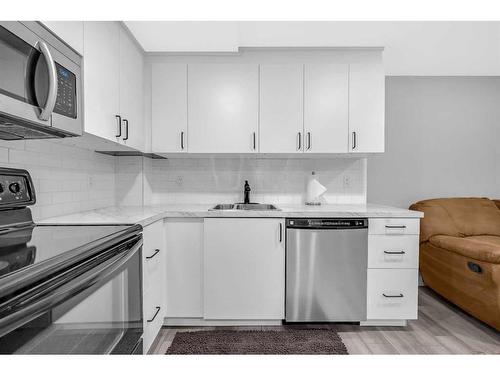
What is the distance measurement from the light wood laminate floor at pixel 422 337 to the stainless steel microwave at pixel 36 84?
1494 mm

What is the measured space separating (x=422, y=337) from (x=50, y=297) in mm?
2363

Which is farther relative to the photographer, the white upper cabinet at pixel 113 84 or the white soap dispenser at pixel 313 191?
the white soap dispenser at pixel 313 191

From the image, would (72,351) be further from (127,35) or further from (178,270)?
(127,35)

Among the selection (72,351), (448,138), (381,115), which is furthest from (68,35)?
(448,138)

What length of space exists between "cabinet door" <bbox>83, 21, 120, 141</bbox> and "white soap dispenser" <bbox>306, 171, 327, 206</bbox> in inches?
64.6

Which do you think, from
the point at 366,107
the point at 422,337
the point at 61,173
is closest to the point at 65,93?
the point at 61,173

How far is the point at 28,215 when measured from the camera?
145 cm

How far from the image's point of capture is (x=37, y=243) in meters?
1.00

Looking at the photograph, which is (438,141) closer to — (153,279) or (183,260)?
(183,260)

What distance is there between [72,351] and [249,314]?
4.96 feet

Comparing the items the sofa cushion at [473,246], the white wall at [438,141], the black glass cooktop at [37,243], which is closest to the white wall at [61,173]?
the black glass cooktop at [37,243]

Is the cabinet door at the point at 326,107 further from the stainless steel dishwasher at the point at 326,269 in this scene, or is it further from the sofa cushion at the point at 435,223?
the sofa cushion at the point at 435,223

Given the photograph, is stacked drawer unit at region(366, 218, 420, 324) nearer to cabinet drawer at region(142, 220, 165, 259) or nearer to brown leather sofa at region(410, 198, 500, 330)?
brown leather sofa at region(410, 198, 500, 330)

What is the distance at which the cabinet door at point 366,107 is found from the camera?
8.11ft
